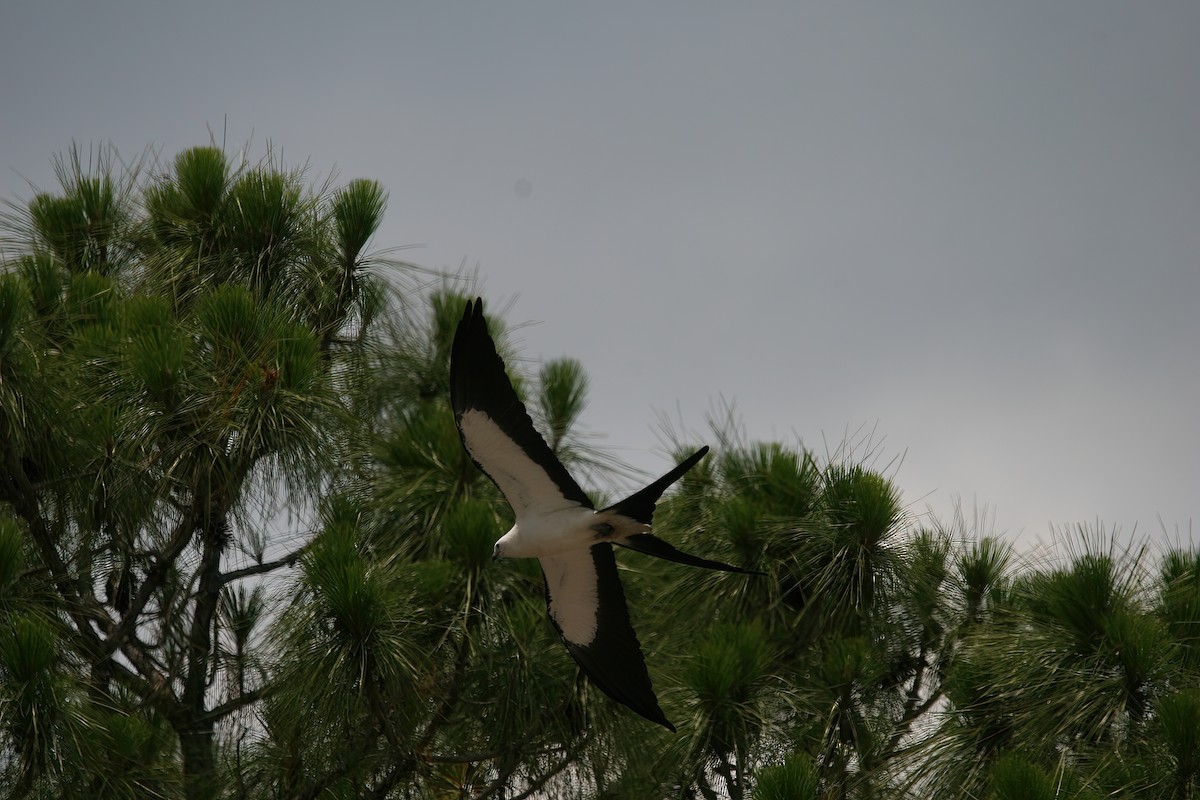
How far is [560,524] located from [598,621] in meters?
0.63

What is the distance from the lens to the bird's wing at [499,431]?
5820 mm

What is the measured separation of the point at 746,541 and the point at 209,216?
3.84 meters

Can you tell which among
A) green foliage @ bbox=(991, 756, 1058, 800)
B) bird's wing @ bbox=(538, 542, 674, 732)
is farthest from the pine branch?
green foliage @ bbox=(991, 756, 1058, 800)

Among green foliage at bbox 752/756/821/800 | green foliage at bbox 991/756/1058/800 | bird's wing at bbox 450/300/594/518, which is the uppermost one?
bird's wing at bbox 450/300/594/518

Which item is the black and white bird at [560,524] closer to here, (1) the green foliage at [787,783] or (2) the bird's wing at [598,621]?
(2) the bird's wing at [598,621]

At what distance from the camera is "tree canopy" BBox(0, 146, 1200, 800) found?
245 inches

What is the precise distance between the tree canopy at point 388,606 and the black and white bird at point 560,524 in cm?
60

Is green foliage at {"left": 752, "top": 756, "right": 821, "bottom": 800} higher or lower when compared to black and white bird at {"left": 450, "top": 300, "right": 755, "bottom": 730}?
lower

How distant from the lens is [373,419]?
8.82 meters

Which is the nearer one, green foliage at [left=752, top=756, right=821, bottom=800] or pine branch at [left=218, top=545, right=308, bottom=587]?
green foliage at [left=752, top=756, right=821, bottom=800]

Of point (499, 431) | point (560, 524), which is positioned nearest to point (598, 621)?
point (560, 524)

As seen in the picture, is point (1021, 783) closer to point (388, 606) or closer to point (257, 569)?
point (388, 606)

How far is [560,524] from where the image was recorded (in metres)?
6.11

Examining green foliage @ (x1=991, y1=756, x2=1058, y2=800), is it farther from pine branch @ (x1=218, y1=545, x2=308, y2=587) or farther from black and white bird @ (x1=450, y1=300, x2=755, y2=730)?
pine branch @ (x1=218, y1=545, x2=308, y2=587)
